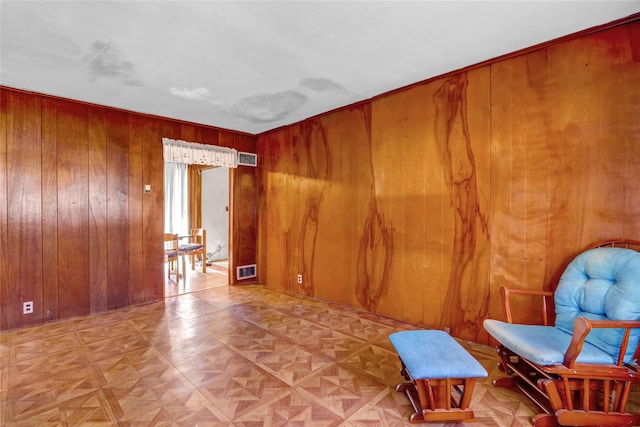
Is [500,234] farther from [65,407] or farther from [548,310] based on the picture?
[65,407]

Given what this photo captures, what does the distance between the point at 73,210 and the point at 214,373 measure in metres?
2.51

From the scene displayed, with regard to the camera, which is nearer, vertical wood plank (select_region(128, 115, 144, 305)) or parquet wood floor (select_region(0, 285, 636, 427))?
parquet wood floor (select_region(0, 285, 636, 427))

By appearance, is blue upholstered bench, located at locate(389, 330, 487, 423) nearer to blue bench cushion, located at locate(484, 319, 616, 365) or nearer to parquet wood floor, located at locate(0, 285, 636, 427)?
parquet wood floor, located at locate(0, 285, 636, 427)

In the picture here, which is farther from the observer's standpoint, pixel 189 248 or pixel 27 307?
pixel 189 248

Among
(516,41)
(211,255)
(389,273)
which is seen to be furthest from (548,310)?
(211,255)

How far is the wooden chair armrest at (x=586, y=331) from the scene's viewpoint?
152 cm

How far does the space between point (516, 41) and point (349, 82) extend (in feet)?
4.42

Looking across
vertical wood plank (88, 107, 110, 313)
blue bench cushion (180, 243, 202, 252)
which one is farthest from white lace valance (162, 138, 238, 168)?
blue bench cushion (180, 243, 202, 252)

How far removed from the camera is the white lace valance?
3.93 m

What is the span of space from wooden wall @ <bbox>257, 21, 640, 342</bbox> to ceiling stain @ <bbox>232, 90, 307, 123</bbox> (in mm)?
477

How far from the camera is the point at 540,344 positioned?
5.70ft

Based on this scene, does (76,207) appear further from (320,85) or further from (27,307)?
(320,85)

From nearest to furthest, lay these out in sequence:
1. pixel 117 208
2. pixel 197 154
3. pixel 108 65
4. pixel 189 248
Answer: pixel 108 65 < pixel 117 208 < pixel 197 154 < pixel 189 248

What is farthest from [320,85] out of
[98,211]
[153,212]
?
[98,211]
